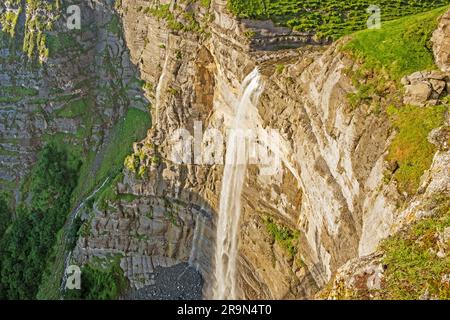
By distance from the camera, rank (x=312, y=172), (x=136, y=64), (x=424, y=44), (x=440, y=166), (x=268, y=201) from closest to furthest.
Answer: (x=440, y=166) → (x=424, y=44) → (x=312, y=172) → (x=268, y=201) → (x=136, y=64)

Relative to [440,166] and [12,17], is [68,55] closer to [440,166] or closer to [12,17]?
[12,17]

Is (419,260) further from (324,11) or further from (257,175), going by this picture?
(324,11)

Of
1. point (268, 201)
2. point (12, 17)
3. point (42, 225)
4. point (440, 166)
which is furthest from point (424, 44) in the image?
point (12, 17)

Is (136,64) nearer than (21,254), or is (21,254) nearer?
(21,254)

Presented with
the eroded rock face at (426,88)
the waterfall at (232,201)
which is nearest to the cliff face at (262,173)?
the waterfall at (232,201)

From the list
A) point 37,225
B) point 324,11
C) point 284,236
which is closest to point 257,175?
point 284,236

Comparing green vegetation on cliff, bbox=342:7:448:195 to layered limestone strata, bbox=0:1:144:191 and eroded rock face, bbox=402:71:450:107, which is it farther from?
layered limestone strata, bbox=0:1:144:191
